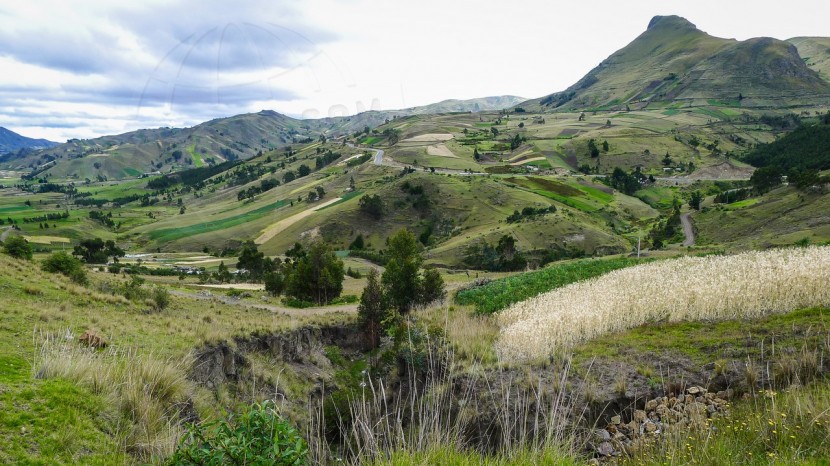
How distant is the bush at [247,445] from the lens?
3.84 m

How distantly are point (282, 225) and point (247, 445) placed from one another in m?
114

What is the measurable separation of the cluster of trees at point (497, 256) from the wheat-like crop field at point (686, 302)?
49.3m

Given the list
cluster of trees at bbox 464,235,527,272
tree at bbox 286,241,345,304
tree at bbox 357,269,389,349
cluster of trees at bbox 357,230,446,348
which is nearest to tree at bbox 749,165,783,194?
cluster of trees at bbox 464,235,527,272

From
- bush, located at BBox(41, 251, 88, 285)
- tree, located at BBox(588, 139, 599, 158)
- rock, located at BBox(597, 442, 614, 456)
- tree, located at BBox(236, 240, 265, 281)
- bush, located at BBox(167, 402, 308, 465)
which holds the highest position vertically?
tree, located at BBox(588, 139, 599, 158)

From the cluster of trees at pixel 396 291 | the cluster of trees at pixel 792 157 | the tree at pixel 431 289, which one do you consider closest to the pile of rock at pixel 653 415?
the cluster of trees at pixel 396 291

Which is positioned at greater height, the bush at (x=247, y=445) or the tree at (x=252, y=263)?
the bush at (x=247, y=445)

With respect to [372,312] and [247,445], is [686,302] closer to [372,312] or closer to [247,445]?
[247,445]

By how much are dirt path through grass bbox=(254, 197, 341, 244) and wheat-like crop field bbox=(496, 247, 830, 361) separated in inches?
3869

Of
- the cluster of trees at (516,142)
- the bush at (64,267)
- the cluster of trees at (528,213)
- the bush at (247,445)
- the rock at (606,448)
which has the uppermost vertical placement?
the cluster of trees at (516,142)

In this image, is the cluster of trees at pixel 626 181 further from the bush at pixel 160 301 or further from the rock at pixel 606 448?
the rock at pixel 606 448

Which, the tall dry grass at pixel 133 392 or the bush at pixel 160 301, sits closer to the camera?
the tall dry grass at pixel 133 392

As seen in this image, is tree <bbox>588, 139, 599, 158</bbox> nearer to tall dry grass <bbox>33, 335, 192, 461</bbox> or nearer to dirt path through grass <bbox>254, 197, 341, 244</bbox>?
dirt path through grass <bbox>254, 197, 341, 244</bbox>

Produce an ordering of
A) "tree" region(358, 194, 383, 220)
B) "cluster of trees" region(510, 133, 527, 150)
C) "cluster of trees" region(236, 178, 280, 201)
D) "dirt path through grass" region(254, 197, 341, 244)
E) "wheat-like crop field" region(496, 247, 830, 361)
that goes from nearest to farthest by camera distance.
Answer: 1. "wheat-like crop field" region(496, 247, 830, 361)
2. "dirt path through grass" region(254, 197, 341, 244)
3. "tree" region(358, 194, 383, 220)
4. "cluster of trees" region(236, 178, 280, 201)
5. "cluster of trees" region(510, 133, 527, 150)

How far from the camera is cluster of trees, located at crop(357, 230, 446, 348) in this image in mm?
27828
